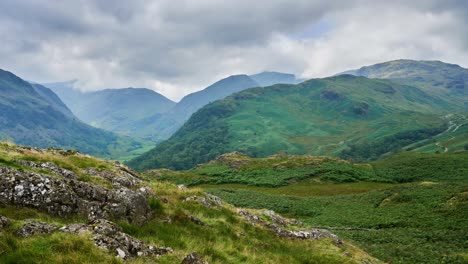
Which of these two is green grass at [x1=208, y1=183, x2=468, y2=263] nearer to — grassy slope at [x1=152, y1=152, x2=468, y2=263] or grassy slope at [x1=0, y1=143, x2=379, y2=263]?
grassy slope at [x1=152, y1=152, x2=468, y2=263]

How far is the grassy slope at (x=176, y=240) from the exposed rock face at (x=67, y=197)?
1.82 ft

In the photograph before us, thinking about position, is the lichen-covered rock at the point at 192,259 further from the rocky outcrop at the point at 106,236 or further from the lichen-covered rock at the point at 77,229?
the lichen-covered rock at the point at 77,229

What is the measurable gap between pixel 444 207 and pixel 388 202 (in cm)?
1372

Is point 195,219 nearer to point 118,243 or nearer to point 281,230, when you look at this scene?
point 118,243

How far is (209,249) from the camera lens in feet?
55.2

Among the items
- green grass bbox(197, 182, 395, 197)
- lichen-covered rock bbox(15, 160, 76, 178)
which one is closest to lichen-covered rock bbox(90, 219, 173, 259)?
lichen-covered rock bbox(15, 160, 76, 178)

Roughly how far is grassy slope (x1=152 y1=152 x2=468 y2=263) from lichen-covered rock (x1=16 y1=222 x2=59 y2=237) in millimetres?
35171

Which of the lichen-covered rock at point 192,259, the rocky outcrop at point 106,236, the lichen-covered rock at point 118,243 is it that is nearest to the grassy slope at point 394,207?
the lichen-covered rock at point 192,259

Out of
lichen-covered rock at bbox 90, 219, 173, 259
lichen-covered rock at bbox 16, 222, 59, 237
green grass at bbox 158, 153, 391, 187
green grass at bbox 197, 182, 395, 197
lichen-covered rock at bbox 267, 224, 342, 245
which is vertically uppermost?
lichen-covered rock at bbox 16, 222, 59, 237

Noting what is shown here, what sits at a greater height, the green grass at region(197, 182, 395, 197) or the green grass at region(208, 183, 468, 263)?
the green grass at region(208, 183, 468, 263)

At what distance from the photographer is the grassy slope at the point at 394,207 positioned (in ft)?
137

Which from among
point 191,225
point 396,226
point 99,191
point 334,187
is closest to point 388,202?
point 396,226

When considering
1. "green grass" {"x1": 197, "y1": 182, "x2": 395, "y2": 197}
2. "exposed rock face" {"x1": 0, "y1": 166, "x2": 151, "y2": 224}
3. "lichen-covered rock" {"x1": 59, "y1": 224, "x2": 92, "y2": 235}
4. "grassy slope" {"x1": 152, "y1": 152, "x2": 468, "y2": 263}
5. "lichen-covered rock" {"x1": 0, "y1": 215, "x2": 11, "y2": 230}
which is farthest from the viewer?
"green grass" {"x1": 197, "y1": 182, "x2": 395, "y2": 197}

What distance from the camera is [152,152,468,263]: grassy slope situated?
1646 inches
